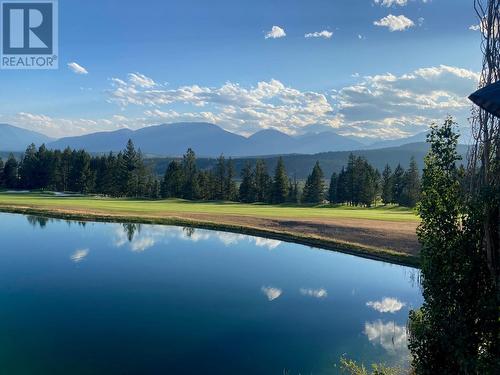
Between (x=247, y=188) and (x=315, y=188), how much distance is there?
52.8 ft

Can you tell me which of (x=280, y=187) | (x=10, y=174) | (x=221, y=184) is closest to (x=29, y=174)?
(x=10, y=174)

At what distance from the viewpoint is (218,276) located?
921 inches

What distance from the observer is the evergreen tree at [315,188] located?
92500 millimetres

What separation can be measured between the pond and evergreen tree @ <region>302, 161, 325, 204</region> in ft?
201

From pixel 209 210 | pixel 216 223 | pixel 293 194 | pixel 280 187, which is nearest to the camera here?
pixel 216 223

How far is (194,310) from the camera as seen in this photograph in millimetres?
17156

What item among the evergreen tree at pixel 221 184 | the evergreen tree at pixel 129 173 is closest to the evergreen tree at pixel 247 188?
the evergreen tree at pixel 221 184

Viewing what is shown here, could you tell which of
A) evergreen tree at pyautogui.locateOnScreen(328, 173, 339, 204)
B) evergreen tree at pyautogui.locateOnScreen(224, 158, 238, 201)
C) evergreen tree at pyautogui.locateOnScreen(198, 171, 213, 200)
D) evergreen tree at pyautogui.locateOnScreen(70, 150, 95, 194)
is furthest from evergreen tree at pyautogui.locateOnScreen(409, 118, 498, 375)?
evergreen tree at pyautogui.locateOnScreen(70, 150, 95, 194)

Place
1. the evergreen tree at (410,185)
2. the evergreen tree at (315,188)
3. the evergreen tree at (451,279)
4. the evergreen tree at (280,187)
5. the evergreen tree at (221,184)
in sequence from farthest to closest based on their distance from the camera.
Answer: the evergreen tree at (221,184) → the evergreen tree at (315,188) → the evergreen tree at (280,187) → the evergreen tree at (410,185) → the evergreen tree at (451,279)

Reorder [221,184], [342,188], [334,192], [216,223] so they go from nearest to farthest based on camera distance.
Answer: [216,223] → [342,188] → [334,192] → [221,184]

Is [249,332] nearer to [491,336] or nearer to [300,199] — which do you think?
[491,336]

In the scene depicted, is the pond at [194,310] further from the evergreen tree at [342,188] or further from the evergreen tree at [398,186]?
the evergreen tree at [398,186]

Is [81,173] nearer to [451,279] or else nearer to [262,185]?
[262,185]

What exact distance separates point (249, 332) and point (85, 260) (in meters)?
15.8
